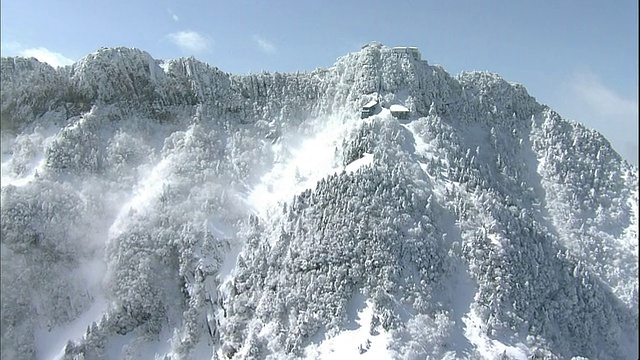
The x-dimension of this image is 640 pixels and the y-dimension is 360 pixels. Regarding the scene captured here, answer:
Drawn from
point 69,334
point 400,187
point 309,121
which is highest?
point 309,121

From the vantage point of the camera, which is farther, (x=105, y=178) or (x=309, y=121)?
(x=309, y=121)

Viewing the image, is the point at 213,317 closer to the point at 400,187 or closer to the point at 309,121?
the point at 400,187

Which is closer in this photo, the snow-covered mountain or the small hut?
the snow-covered mountain

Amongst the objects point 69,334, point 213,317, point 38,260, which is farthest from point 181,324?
point 38,260

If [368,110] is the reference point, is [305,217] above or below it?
below

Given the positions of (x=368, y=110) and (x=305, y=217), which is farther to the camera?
(x=368, y=110)

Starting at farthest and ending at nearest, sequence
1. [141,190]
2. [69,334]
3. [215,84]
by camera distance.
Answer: [215,84] → [141,190] → [69,334]

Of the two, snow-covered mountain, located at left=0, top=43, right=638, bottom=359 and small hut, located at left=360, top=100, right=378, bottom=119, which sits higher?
small hut, located at left=360, top=100, right=378, bottom=119

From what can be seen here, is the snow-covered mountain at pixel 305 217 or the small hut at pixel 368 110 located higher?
the small hut at pixel 368 110
